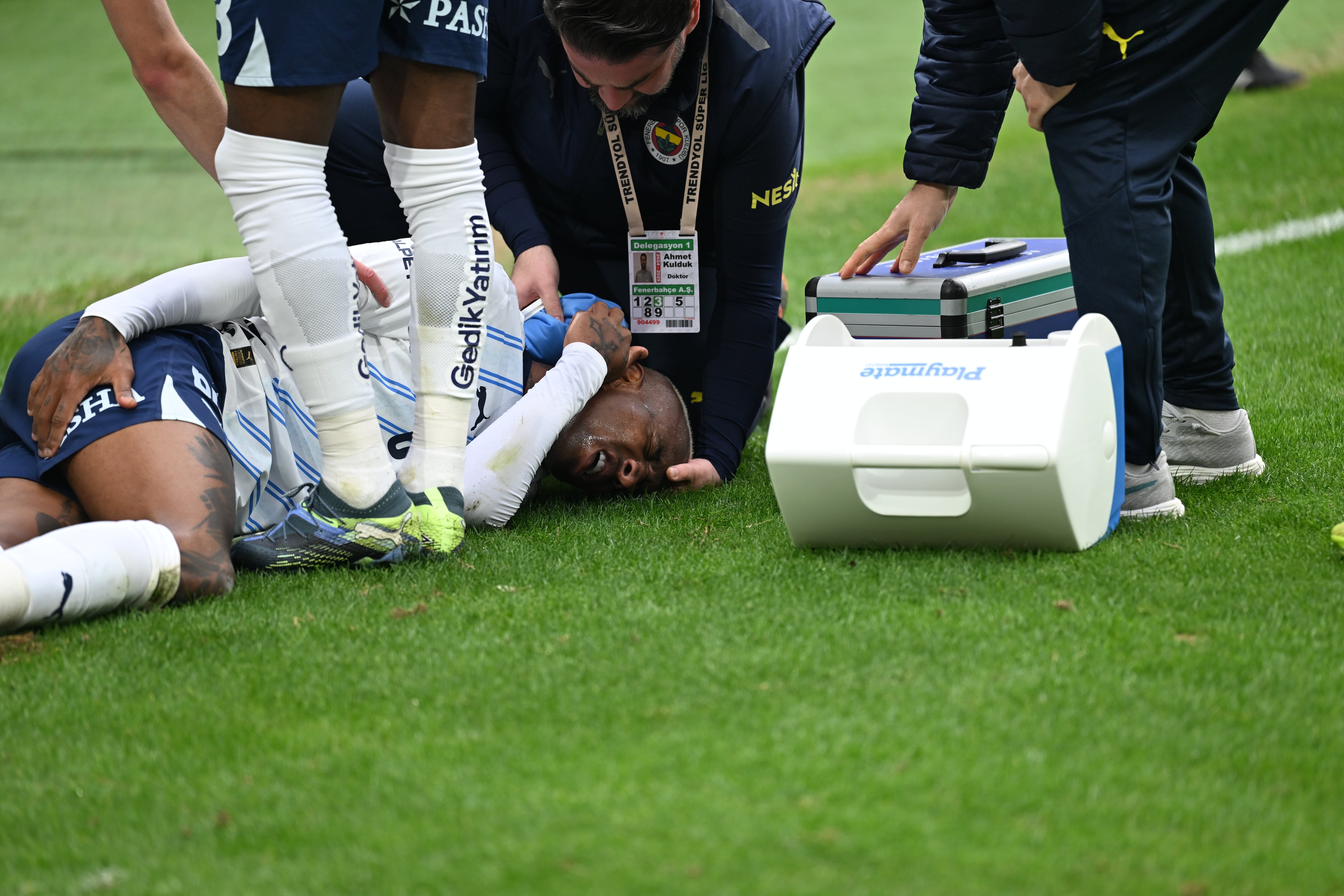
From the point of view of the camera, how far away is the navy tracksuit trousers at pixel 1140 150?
1992 mm

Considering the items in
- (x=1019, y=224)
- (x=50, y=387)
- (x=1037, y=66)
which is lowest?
(x=1019, y=224)

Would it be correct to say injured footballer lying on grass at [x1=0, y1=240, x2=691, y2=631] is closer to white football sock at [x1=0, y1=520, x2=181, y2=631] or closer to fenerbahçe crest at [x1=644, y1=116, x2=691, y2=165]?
white football sock at [x1=0, y1=520, x2=181, y2=631]

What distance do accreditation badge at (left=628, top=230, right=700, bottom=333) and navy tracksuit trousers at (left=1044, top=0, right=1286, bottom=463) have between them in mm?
1027

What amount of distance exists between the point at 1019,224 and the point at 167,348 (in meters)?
4.05

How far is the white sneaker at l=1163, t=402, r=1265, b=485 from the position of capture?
2420mm

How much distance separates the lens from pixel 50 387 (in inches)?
81.8

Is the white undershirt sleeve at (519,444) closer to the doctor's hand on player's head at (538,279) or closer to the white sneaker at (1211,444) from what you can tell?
the doctor's hand on player's head at (538,279)

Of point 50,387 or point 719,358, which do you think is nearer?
point 50,387

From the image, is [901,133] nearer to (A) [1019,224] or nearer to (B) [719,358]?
(A) [1019,224]

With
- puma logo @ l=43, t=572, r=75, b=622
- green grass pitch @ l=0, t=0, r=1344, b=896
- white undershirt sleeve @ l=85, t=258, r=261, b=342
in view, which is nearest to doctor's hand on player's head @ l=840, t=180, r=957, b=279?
green grass pitch @ l=0, t=0, r=1344, b=896

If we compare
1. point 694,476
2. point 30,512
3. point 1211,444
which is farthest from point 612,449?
point 1211,444

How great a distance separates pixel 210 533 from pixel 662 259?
1.34m

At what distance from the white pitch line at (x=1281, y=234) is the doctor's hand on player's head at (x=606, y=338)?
9.60 ft

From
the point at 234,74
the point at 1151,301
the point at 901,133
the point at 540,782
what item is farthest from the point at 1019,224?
the point at 540,782
